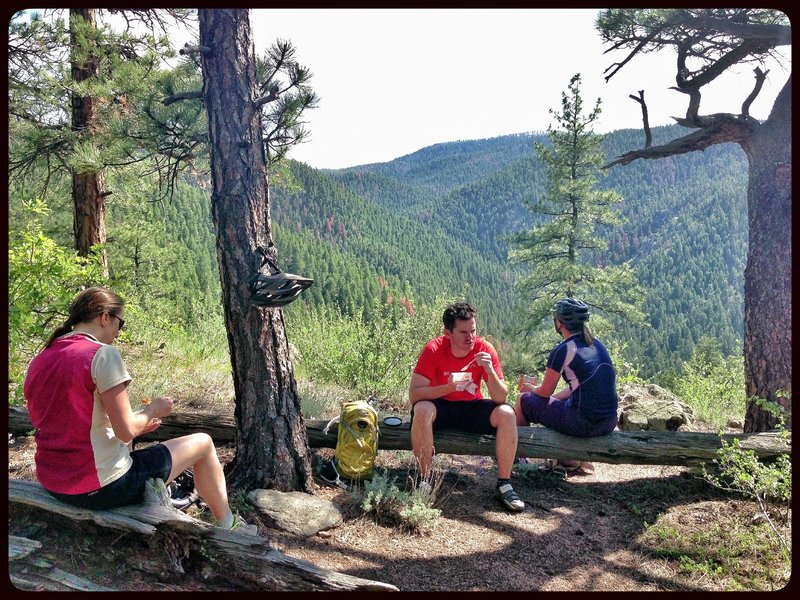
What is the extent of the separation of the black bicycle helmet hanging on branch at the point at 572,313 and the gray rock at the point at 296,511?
7.19 feet

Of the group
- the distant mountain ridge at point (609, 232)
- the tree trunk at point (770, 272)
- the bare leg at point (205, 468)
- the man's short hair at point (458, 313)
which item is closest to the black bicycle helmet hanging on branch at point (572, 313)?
the man's short hair at point (458, 313)

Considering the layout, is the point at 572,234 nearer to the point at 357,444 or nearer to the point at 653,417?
the point at 653,417

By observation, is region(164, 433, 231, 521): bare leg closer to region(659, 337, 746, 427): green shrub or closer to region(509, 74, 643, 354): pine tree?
Answer: region(659, 337, 746, 427): green shrub

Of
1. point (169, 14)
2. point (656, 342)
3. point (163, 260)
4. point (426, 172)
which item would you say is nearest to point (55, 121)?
point (169, 14)

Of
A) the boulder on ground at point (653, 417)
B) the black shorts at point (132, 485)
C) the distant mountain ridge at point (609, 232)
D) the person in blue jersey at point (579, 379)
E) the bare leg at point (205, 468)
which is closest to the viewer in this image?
the black shorts at point (132, 485)

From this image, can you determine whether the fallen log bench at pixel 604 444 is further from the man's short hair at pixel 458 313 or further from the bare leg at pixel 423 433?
the man's short hair at pixel 458 313

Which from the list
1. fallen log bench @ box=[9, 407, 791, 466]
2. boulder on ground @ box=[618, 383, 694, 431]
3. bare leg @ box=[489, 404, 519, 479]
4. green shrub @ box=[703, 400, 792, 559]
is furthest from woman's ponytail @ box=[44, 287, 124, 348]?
boulder on ground @ box=[618, 383, 694, 431]

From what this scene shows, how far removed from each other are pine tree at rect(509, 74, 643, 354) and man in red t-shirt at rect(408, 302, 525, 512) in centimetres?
1012

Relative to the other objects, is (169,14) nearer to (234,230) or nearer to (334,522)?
(234,230)

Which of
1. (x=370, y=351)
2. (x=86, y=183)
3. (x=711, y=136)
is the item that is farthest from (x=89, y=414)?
(x=86, y=183)

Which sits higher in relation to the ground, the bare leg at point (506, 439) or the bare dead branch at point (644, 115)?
the bare dead branch at point (644, 115)

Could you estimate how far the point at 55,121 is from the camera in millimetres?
7859

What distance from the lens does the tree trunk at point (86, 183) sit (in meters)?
7.64

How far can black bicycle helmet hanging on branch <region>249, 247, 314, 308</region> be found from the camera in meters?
3.72
